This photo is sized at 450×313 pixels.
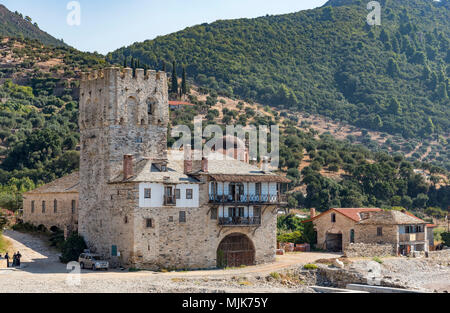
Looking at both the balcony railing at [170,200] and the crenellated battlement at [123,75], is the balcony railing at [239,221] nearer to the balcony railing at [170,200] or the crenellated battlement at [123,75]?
the balcony railing at [170,200]

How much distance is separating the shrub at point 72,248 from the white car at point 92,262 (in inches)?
71.4

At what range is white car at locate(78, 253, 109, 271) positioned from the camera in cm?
5144

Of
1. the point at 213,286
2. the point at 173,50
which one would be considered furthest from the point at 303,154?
the point at 173,50

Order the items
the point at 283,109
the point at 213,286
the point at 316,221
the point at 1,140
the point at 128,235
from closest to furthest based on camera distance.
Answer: the point at 213,286, the point at 128,235, the point at 316,221, the point at 1,140, the point at 283,109

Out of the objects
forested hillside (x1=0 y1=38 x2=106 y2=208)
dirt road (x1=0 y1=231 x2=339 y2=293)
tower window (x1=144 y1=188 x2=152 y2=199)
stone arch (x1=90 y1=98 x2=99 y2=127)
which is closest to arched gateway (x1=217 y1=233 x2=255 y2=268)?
dirt road (x1=0 y1=231 x2=339 y2=293)

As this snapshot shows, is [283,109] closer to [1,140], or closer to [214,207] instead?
[1,140]

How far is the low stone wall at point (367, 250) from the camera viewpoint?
63.0m

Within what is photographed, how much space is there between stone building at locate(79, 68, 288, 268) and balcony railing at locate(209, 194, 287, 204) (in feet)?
0.28

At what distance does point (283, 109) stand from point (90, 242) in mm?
126890

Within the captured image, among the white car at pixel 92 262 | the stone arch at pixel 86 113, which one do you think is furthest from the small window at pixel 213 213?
the stone arch at pixel 86 113

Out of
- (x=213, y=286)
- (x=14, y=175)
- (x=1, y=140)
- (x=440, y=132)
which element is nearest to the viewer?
(x=213, y=286)

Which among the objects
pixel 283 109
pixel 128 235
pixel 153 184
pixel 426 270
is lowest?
pixel 426 270

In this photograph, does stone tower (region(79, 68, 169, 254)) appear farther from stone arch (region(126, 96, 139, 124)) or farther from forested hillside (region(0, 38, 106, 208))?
forested hillside (region(0, 38, 106, 208))

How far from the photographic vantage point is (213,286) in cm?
4628
